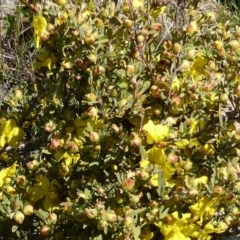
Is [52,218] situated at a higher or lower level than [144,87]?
lower

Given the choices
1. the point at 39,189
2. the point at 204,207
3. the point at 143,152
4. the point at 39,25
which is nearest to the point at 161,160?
the point at 143,152

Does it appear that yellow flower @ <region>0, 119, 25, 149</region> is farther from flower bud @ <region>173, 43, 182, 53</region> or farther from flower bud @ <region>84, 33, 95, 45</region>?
flower bud @ <region>173, 43, 182, 53</region>

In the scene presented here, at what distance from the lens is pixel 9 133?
1.93 meters

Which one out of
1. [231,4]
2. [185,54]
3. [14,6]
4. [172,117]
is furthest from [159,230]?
[231,4]

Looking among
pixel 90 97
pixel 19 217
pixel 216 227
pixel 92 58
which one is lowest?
pixel 216 227

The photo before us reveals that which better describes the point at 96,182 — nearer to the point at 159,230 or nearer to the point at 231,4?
the point at 159,230

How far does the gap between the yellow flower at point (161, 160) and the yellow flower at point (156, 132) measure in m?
0.02

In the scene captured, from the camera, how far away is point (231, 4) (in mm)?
4793

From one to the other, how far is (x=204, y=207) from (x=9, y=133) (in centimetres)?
59

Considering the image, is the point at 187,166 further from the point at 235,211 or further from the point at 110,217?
the point at 110,217

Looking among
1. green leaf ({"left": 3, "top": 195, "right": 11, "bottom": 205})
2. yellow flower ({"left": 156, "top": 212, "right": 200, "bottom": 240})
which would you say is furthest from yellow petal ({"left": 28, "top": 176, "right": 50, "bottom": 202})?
yellow flower ({"left": 156, "top": 212, "right": 200, "bottom": 240})

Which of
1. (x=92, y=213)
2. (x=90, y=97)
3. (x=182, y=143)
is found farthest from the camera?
(x=182, y=143)

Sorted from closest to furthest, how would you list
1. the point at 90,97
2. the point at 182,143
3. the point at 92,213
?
1. the point at 92,213
2. the point at 90,97
3. the point at 182,143

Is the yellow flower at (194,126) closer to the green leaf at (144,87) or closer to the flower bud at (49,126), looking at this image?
the green leaf at (144,87)
